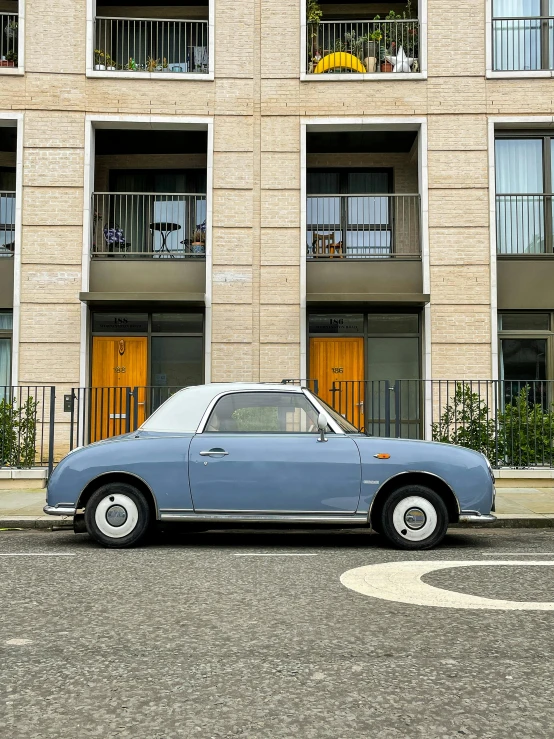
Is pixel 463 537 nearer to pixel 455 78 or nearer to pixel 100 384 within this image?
pixel 100 384

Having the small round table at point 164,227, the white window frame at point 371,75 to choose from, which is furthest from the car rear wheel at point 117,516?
the white window frame at point 371,75

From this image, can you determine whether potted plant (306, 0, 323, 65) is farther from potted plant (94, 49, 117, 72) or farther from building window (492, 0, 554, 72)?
potted plant (94, 49, 117, 72)

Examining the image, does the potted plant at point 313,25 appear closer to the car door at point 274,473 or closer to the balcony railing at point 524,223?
the balcony railing at point 524,223

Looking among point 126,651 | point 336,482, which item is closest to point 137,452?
point 336,482

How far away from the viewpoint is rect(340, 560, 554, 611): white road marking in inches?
214

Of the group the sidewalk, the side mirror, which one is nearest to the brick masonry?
the sidewalk

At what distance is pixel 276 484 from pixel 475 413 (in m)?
6.95

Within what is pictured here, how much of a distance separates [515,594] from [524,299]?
1156 centimetres

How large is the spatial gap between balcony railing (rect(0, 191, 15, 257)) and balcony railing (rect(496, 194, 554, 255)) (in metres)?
9.82

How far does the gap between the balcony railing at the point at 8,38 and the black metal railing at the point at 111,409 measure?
7598 millimetres

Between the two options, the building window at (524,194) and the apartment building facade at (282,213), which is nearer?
the apartment building facade at (282,213)

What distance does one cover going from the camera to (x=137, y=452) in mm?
7984

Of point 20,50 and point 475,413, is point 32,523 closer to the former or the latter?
point 475,413

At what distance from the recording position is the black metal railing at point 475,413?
13.6 meters
